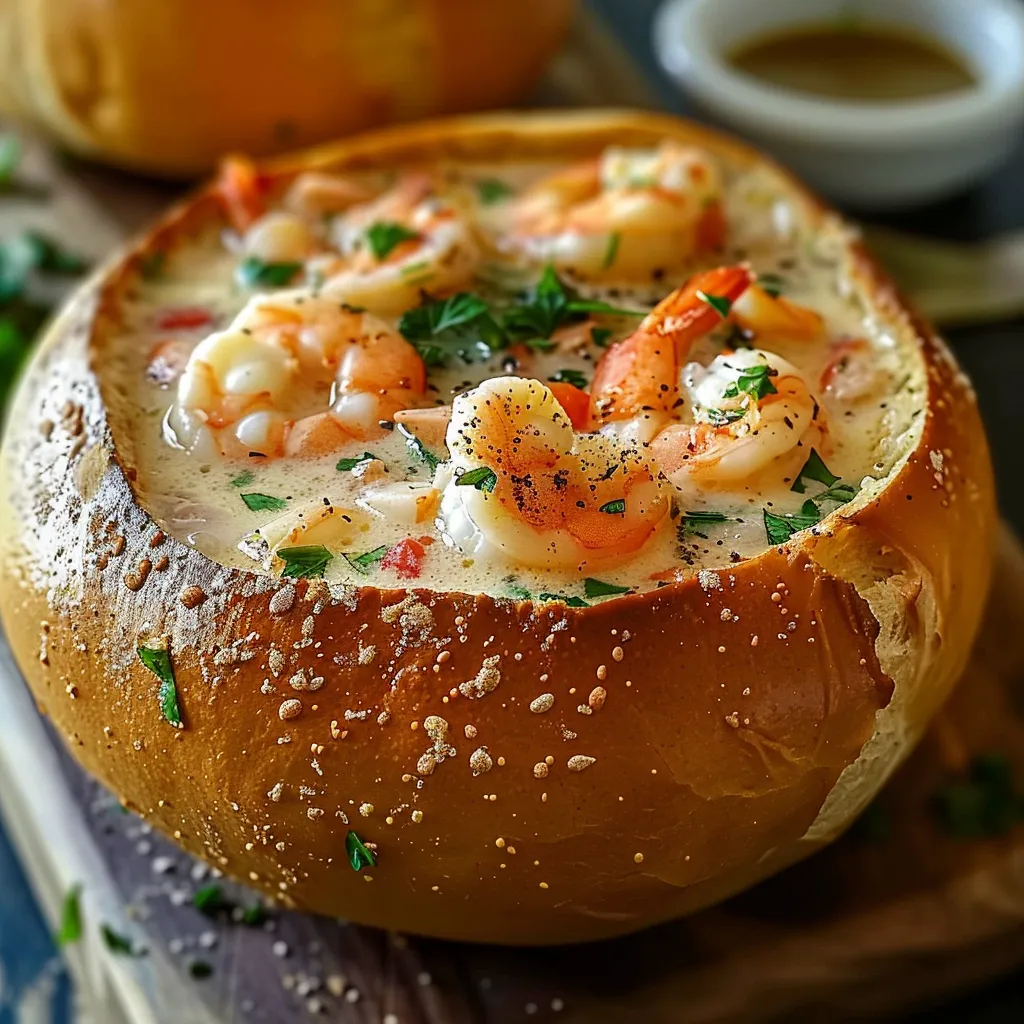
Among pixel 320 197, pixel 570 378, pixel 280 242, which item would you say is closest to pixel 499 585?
pixel 570 378

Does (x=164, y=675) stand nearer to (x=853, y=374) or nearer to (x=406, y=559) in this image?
(x=406, y=559)

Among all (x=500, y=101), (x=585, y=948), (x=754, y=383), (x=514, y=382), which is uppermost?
(x=514, y=382)

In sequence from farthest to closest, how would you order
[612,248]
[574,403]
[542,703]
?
[612,248] < [574,403] < [542,703]

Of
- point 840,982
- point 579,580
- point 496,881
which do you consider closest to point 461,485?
point 579,580

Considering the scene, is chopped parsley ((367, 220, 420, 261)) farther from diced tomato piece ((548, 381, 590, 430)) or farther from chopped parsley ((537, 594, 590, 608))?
chopped parsley ((537, 594, 590, 608))

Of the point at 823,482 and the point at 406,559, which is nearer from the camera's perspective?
the point at 406,559

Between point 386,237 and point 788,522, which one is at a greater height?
point 386,237

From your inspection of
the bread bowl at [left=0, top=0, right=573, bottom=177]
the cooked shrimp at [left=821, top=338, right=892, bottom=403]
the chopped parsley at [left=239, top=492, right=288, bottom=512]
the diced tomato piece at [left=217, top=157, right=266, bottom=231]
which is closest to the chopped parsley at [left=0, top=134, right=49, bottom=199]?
the bread bowl at [left=0, top=0, right=573, bottom=177]

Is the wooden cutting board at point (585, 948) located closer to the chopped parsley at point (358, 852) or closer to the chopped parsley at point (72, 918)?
the chopped parsley at point (72, 918)
